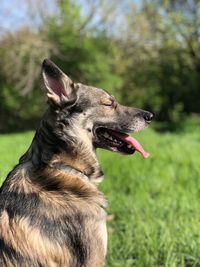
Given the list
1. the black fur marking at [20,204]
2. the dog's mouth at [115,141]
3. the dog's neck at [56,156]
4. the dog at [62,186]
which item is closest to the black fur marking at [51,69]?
the dog at [62,186]

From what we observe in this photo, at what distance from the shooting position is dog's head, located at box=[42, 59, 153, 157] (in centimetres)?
333

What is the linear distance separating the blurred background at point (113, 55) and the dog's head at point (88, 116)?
18773 mm

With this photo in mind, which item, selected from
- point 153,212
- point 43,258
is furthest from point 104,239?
point 153,212

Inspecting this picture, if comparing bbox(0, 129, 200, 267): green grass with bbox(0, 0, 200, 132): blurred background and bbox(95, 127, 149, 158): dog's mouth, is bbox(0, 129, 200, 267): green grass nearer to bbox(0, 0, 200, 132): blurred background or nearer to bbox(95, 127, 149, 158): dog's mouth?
bbox(95, 127, 149, 158): dog's mouth

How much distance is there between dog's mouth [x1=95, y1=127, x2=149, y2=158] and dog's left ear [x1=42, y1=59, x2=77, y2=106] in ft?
1.30

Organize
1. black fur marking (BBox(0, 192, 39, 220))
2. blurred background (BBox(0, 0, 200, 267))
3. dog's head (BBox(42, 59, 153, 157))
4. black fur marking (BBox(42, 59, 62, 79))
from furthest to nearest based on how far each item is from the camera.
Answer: blurred background (BBox(0, 0, 200, 267)) → dog's head (BBox(42, 59, 153, 157)) → black fur marking (BBox(42, 59, 62, 79)) → black fur marking (BBox(0, 192, 39, 220))

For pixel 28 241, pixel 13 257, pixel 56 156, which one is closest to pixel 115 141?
pixel 56 156

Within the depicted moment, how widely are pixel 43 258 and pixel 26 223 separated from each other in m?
0.26

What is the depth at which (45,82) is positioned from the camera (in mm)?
3271

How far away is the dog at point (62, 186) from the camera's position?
117 inches

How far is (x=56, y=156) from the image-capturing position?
3311mm

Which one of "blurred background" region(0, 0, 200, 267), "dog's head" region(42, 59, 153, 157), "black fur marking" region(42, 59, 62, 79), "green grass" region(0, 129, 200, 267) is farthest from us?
"blurred background" region(0, 0, 200, 267)

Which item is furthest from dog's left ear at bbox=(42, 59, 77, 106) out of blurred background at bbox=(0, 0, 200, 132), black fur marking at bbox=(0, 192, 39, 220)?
blurred background at bbox=(0, 0, 200, 132)

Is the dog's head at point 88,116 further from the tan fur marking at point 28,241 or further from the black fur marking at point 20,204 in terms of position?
the tan fur marking at point 28,241
